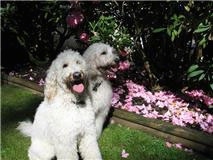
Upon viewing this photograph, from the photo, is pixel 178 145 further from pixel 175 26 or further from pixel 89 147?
pixel 175 26

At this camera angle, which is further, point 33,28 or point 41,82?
point 33,28

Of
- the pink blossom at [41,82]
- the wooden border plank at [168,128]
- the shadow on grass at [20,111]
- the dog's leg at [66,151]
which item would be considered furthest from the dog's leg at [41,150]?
the pink blossom at [41,82]

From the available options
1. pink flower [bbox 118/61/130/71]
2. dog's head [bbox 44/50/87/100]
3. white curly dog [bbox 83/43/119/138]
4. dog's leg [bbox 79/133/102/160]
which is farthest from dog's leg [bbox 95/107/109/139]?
pink flower [bbox 118/61/130/71]

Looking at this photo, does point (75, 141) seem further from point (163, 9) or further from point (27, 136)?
point (163, 9)

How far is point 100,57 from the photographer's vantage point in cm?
559

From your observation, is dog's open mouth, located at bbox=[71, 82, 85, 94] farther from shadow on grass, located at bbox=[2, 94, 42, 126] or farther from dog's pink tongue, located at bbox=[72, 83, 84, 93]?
shadow on grass, located at bbox=[2, 94, 42, 126]

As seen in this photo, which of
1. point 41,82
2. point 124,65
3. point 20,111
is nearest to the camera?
point 20,111

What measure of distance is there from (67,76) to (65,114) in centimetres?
44

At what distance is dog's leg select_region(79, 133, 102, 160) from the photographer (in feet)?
16.1

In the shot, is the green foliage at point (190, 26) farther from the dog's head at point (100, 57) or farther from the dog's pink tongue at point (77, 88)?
the dog's pink tongue at point (77, 88)

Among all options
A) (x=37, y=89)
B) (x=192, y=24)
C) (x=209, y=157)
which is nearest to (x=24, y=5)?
(x=37, y=89)

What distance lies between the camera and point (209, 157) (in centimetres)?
533

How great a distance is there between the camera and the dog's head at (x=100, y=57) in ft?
18.4

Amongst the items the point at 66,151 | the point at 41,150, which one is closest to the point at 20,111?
the point at 41,150
